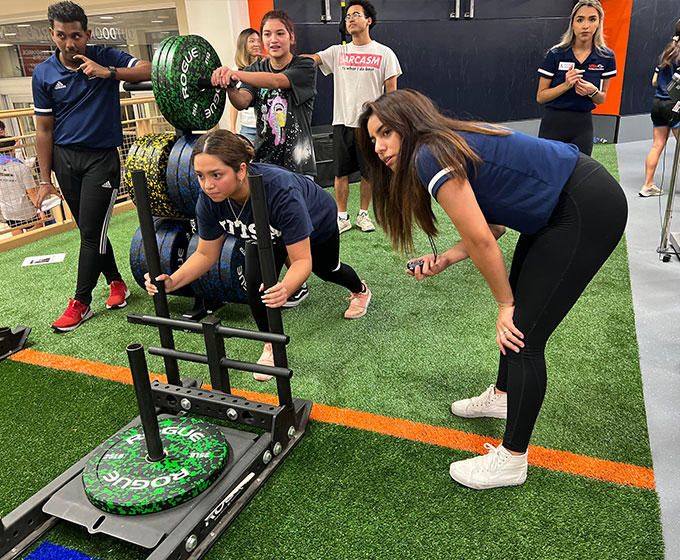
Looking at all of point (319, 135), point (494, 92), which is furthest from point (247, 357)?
point (494, 92)

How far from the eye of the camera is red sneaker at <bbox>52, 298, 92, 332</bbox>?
312cm

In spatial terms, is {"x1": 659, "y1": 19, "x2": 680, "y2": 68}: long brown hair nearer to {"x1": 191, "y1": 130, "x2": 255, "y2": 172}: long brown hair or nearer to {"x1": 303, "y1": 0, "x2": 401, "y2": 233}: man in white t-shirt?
{"x1": 303, "y1": 0, "x2": 401, "y2": 233}: man in white t-shirt

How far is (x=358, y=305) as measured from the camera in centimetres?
320

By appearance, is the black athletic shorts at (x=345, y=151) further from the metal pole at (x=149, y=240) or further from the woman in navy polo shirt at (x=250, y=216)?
the metal pole at (x=149, y=240)

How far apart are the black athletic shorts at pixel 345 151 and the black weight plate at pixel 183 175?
177cm

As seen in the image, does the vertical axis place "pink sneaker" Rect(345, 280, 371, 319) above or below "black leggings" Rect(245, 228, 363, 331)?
below

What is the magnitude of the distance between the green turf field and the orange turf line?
0.04 metres

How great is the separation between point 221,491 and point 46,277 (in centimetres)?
299

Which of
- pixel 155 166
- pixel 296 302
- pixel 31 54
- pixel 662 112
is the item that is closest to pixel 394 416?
pixel 296 302

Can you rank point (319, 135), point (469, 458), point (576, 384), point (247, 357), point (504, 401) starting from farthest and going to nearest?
point (319, 135)
point (247, 357)
point (576, 384)
point (504, 401)
point (469, 458)

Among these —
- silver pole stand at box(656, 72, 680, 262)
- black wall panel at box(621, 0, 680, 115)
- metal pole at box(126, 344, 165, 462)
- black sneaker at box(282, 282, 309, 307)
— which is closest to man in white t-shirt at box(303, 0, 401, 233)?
black sneaker at box(282, 282, 309, 307)

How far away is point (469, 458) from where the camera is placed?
1.96m

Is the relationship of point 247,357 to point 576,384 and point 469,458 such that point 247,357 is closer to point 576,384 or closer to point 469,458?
point 469,458

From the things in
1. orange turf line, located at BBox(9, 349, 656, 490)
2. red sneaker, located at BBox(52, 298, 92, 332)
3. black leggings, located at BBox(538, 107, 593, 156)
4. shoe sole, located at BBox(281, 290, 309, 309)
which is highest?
black leggings, located at BBox(538, 107, 593, 156)
